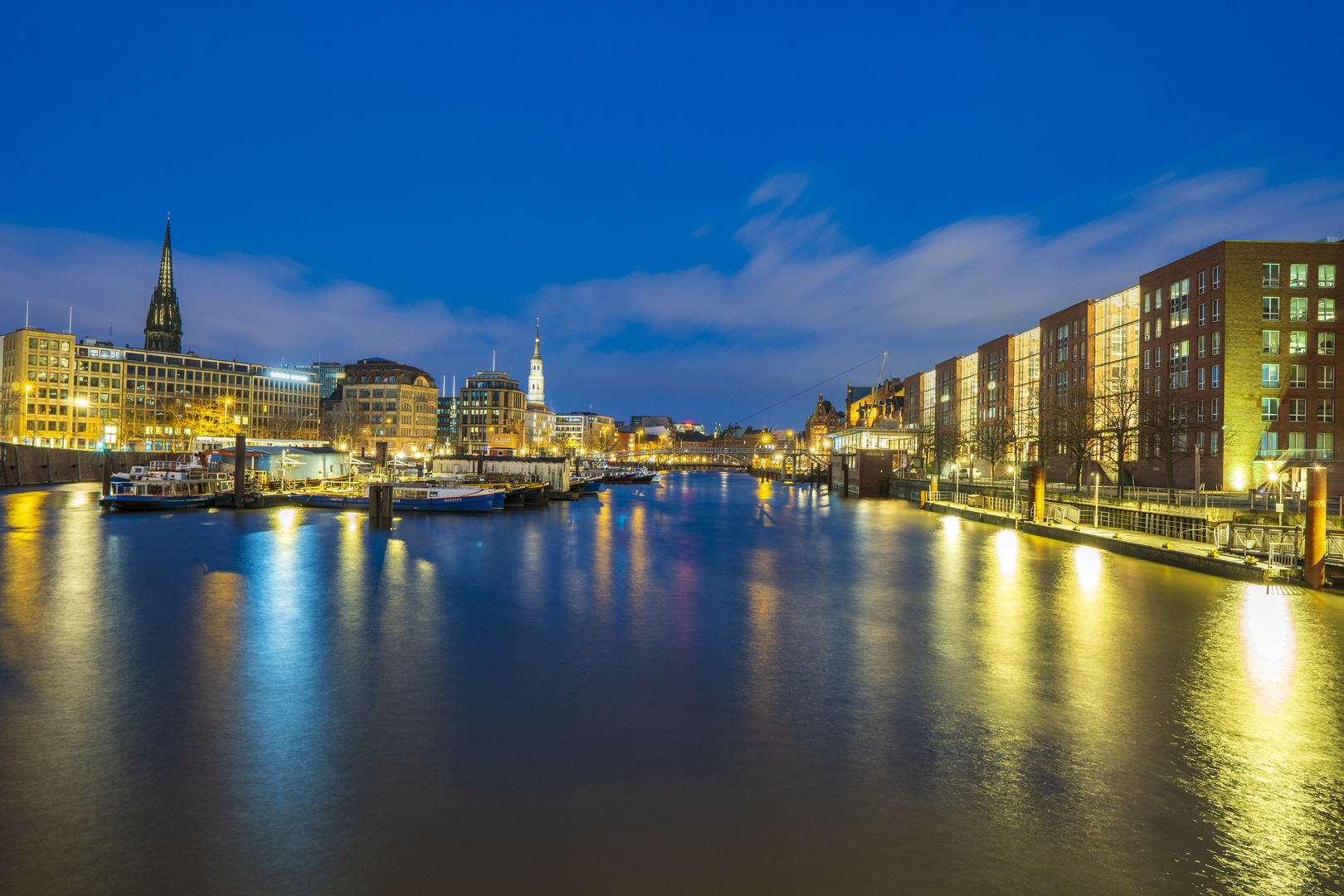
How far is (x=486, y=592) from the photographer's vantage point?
21.9 m

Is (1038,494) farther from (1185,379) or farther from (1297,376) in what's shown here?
(1297,376)

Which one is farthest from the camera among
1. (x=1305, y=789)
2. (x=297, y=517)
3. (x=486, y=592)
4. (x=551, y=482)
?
(x=551, y=482)

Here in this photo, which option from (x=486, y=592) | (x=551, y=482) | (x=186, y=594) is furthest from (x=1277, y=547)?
(x=551, y=482)

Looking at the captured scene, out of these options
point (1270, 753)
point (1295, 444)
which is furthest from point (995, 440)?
point (1270, 753)

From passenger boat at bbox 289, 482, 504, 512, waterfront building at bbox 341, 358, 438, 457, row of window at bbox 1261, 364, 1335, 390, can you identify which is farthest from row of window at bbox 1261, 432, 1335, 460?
waterfront building at bbox 341, 358, 438, 457

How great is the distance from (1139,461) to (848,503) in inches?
1043

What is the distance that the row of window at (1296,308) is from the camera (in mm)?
53719

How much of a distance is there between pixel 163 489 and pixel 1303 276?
277 feet

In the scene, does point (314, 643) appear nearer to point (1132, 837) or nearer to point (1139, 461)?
point (1132, 837)

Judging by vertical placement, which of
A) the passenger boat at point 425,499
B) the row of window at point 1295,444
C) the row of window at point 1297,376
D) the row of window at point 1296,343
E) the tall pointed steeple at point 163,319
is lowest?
the passenger boat at point 425,499

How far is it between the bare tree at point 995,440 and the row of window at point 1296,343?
899 inches

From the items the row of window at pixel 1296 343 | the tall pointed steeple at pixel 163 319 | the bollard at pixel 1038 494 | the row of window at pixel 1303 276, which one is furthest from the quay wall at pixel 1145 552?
the tall pointed steeple at pixel 163 319

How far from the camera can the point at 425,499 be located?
53531 mm

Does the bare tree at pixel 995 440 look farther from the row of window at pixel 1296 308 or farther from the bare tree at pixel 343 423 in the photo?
the bare tree at pixel 343 423
